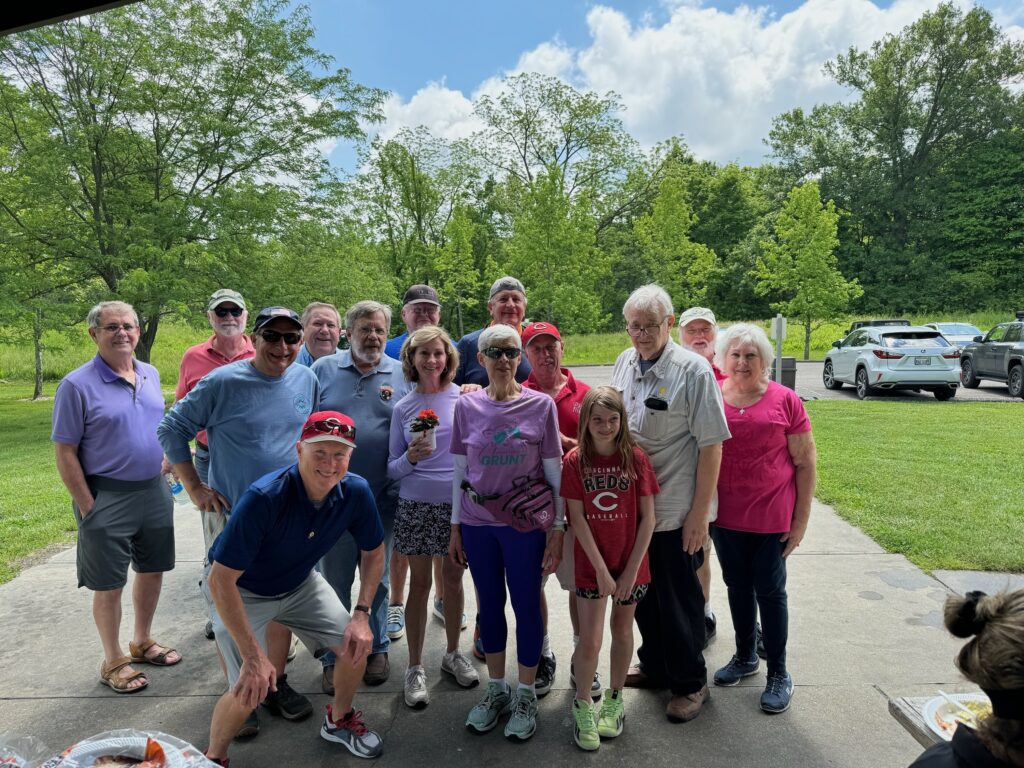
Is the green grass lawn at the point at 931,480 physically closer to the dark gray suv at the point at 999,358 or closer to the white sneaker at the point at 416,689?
the dark gray suv at the point at 999,358

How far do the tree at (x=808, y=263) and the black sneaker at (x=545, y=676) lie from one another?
2605cm

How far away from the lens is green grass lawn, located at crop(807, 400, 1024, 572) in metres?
5.17

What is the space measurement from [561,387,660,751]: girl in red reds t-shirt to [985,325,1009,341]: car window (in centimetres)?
1623

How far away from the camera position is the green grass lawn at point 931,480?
517 centimetres

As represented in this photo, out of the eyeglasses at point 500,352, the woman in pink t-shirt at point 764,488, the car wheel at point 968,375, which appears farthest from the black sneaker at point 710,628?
the car wheel at point 968,375

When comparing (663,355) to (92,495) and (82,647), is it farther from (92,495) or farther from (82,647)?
(82,647)

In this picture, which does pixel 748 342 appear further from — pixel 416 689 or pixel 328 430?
pixel 416 689

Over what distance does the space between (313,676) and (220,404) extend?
5.48 feet

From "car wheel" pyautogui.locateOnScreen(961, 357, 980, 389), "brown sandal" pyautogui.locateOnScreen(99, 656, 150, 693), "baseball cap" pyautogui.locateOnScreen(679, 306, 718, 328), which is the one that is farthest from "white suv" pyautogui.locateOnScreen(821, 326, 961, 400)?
"brown sandal" pyautogui.locateOnScreen(99, 656, 150, 693)

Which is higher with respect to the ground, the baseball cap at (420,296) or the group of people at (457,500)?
the baseball cap at (420,296)

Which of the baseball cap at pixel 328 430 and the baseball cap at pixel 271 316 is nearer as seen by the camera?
the baseball cap at pixel 328 430

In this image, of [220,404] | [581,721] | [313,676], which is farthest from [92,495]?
[581,721]

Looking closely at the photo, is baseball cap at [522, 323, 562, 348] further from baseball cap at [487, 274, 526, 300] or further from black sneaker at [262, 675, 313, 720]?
black sneaker at [262, 675, 313, 720]

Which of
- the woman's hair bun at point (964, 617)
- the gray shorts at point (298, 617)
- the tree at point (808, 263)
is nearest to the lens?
the woman's hair bun at point (964, 617)
